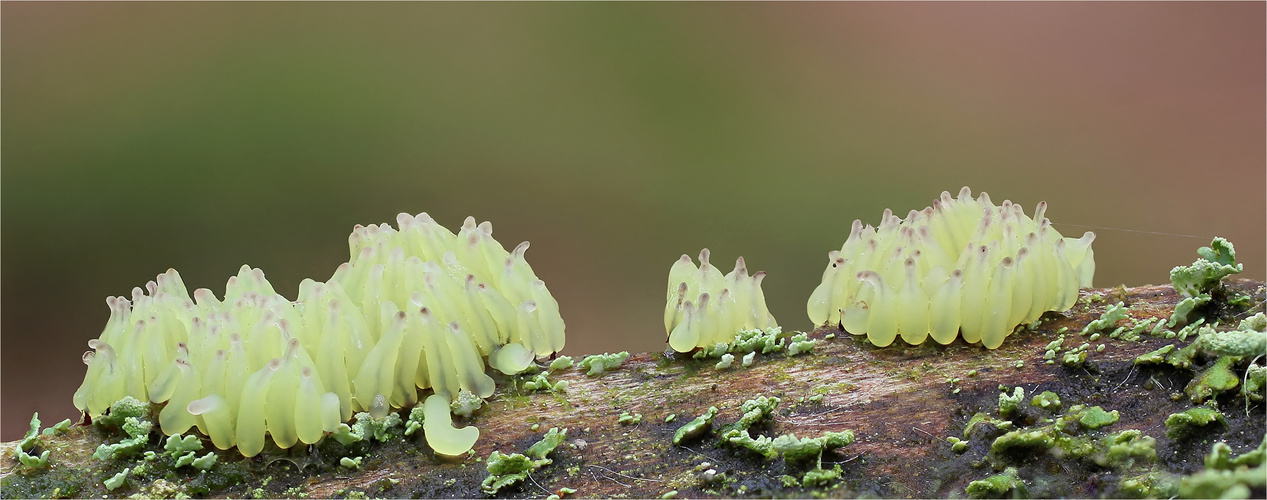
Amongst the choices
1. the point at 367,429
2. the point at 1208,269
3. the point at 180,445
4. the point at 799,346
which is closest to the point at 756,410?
the point at 799,346

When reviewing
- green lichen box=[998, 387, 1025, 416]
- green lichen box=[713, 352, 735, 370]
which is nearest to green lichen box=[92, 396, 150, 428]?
green lichen box=[713, 352, 735, 370]

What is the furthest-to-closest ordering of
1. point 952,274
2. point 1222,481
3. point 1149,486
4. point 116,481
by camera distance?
point 952,274 < point 116,481 < point 1149,486 < point 1222,481

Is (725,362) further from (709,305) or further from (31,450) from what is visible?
(31,450)

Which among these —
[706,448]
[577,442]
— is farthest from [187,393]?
[706,448]

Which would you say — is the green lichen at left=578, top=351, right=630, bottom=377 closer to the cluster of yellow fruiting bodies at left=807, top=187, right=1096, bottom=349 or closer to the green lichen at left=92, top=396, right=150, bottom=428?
the cluster of yellow fruiting bodies at left=807, top=187, right=1096, bottom=349

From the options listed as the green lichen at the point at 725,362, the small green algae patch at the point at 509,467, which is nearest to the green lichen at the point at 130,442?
the small green algae patch at the point at 509,467

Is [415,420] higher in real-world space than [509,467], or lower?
higher

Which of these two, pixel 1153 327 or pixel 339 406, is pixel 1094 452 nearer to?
pixel 1153 327
